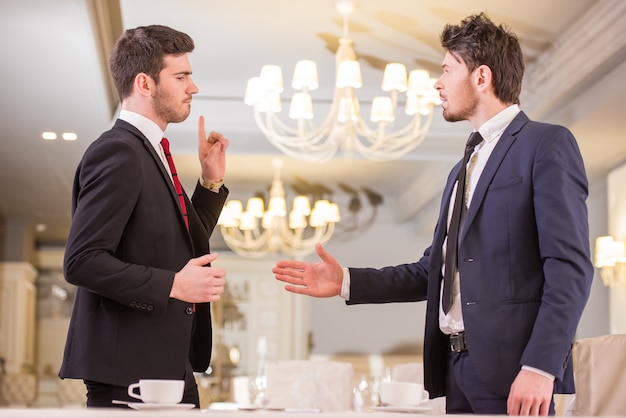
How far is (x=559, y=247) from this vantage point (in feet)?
5.31

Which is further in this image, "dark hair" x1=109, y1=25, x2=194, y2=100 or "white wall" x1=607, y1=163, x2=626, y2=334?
"white wall" x1=607, y1=163, x2=626, y2=334

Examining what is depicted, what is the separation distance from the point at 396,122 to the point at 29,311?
6.56 metres

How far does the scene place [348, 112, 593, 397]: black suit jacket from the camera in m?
1.60

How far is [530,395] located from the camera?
5.01 feet

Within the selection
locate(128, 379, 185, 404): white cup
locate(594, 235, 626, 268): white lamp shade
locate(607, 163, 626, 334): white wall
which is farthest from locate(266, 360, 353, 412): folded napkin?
locate(607, 163, 626, 334): white wall

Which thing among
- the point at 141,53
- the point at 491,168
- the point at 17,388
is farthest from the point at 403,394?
the point at 17,388

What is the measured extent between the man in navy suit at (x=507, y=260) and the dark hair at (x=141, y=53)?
54 centimetres

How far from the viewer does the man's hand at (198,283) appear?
1.62 metres

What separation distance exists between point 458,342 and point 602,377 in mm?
705

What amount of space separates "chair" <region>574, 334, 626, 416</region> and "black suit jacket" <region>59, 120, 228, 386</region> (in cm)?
111

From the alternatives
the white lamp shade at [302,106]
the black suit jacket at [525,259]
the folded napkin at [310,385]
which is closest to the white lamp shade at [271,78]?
the white lamp shade at [302,106]

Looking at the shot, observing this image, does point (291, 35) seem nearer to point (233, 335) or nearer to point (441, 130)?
point (441, 130)

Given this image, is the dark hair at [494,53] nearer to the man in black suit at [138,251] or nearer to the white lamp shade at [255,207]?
the man in black suit at [138,251]

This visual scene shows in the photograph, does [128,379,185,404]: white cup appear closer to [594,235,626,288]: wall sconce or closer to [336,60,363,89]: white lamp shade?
[336,60,363,89]: white lamp shade
